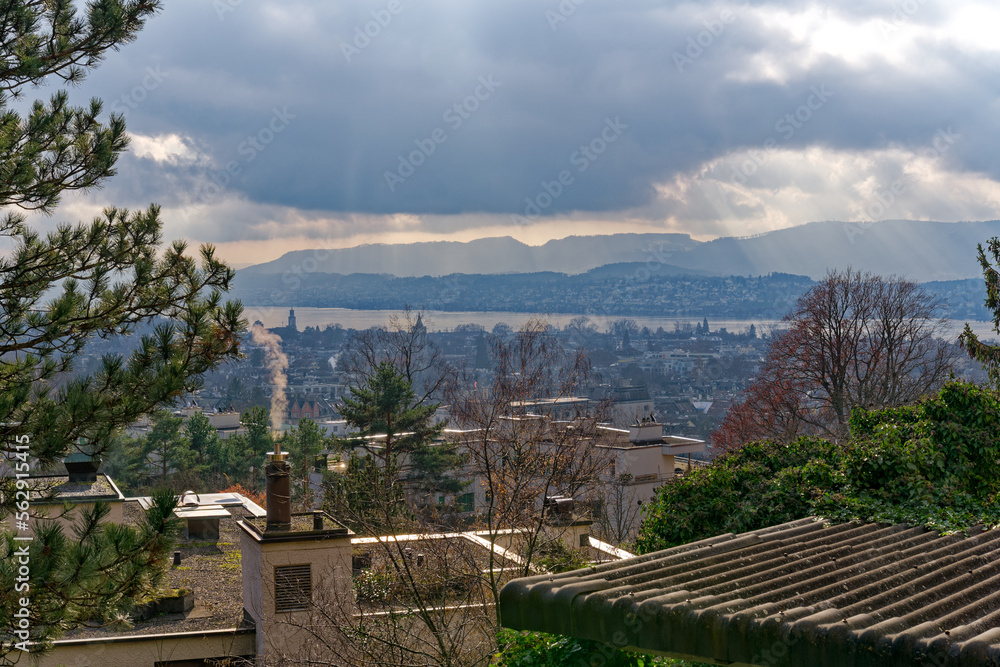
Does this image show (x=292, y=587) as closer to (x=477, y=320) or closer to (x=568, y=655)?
(x=568, y=655)

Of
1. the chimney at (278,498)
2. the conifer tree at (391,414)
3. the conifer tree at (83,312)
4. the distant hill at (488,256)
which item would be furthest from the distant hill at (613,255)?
the conifer tree at (83,312)

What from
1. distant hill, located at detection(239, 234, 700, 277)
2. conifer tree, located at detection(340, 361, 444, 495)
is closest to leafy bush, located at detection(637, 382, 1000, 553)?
conifer tree, located at detection(340, 361, 444, 495)

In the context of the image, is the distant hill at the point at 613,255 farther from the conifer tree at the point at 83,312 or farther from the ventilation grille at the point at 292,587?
the conifer tree at the point at 83,312

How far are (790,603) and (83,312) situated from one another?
21.6 feet

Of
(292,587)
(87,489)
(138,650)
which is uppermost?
(87,489)

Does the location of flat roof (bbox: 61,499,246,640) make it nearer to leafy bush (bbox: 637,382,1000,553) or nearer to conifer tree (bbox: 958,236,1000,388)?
leafy bush (bbox: 637,382,1000,553)

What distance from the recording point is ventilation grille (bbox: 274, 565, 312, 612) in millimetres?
10031

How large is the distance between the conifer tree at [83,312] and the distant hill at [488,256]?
13084cm

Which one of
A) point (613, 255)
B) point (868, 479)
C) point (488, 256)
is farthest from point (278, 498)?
point (613, 255)

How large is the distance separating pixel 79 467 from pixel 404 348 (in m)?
15.4

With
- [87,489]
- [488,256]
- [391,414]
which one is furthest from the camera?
[488,256]

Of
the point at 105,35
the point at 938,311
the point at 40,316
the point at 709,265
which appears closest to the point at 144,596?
the point at 40,316

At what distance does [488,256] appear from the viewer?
507 feet

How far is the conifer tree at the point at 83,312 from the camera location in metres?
6.01
